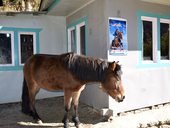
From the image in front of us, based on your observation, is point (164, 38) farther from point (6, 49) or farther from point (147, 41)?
point (6, 49)

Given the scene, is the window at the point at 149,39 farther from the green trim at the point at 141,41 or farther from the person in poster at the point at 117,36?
the person in poster at the point at 117,36

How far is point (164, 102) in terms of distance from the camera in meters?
6.82

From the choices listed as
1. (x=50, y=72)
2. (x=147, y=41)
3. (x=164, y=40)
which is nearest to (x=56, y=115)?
(x=50, y=72)

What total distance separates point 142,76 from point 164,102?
126 cm

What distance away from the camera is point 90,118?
5.68m

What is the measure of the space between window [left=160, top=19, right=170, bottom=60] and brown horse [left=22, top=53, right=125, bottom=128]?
10.1 feet

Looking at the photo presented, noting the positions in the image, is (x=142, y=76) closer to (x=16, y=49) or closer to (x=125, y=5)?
(x=125, y=5)

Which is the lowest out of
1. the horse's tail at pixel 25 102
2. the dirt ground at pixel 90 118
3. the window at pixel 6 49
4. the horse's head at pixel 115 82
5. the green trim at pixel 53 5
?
the dirt ground at pixel 90 118

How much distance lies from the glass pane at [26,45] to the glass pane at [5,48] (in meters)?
0.41

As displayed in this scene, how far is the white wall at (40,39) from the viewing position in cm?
779

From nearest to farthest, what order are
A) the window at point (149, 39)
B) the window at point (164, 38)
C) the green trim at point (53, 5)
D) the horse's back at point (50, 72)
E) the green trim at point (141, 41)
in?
the horse's back at point (50, 72) < the green trim at point (141, 41) < the window at point (149, 39) < the green trim at point (53, 5) < the window at point (164, 38)

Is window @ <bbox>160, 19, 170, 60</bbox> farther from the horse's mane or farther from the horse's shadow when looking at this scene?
the horse's mane

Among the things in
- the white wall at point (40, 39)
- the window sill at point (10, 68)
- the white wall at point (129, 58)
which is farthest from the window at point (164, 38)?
the window sill at point (10, 68)

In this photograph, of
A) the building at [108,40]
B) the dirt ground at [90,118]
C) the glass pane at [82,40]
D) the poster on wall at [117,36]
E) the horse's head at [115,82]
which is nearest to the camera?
the horse's head at [115,82]
